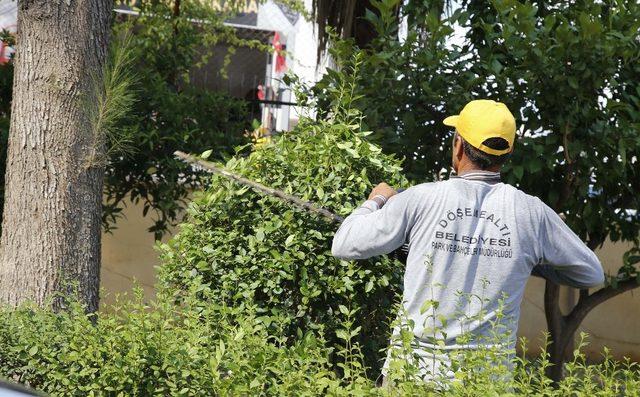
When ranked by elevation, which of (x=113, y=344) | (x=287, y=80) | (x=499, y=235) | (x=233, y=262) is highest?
(x=287, y=80)

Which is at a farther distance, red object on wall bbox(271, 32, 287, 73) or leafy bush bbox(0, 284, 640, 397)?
red object on wall bbox(271, 32, 287, 73)

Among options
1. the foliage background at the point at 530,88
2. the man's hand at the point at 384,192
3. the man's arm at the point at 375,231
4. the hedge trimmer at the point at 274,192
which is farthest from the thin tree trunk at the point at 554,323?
the man's arm at the point at 375,231

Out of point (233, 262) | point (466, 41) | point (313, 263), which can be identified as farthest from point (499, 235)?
point (466, 41)

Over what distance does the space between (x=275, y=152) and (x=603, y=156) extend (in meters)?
2.50

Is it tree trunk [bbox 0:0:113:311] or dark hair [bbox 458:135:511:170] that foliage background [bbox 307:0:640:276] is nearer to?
tree trunk [bbox 0:0:113:311]

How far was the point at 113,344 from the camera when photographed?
3764mm

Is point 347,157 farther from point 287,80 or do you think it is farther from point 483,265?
point 287,80

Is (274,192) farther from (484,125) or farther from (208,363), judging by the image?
→ (484,125)

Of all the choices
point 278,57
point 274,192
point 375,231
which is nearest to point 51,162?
point 274,192

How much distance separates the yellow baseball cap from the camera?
11.4 ft

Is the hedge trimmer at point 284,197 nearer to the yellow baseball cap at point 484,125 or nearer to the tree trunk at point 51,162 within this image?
the yellow baseball cap at point 484,125

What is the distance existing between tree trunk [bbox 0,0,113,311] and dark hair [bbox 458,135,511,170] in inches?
92.7

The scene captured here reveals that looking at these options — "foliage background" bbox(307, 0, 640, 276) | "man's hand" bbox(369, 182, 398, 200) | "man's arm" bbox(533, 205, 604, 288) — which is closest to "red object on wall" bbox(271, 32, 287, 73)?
"foliage background" bbox(307, 0, 640, 276)

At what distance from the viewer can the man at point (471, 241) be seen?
334cm
